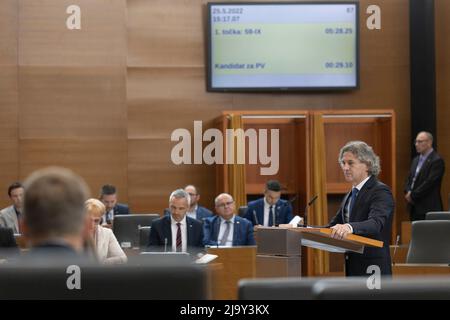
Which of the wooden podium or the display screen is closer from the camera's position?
the wooden podium

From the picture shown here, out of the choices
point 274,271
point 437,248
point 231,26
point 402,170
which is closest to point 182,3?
point 231,26

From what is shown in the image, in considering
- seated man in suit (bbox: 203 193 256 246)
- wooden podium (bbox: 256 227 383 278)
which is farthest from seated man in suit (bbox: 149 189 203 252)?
wooden podium (bbox: 256 227 383 278)

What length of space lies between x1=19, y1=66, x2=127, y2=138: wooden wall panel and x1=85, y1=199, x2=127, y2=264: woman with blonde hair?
5738mm

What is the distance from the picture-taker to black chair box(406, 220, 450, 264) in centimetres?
758

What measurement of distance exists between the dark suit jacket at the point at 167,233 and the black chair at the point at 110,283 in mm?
5831

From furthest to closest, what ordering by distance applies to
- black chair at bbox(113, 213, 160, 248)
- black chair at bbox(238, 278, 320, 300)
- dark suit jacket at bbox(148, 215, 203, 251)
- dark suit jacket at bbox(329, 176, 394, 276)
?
black chair at bbox(113, 213, 160, 248) < dark suit jacket at bbox(148, 215, 203, 251) < dark suit jacket at bbox(329, 176, 394, 276) < black chair at bbox(238, 278, 320, 300)

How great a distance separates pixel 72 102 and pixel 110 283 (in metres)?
10.3

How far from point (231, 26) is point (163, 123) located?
1593 mm

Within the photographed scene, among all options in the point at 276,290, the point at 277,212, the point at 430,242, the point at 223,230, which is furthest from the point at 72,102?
the point at 276,290

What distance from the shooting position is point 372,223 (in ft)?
17.0

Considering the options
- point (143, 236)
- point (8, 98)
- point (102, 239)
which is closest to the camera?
point (102, 239)

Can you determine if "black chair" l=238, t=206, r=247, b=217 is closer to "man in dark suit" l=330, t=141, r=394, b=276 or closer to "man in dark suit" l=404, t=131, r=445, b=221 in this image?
"man in dark suit" l=404, t=131, r=445, b=221

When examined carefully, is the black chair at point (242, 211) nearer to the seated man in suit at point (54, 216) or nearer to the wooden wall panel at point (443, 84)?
the wooden wall panel at point (443, 84)

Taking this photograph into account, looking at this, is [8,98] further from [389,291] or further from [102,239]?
[389,291]
